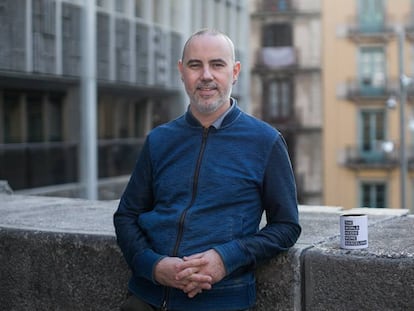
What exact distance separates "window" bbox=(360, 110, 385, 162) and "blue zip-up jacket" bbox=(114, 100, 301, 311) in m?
34.7

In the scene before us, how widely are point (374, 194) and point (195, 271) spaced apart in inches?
1406

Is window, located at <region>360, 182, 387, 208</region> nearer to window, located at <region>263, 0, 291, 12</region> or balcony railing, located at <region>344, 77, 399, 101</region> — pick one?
balcony railing, located at <region>344, 77, 399, 101</region>

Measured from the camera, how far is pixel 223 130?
332cm

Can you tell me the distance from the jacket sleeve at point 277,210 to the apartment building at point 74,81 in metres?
13.3

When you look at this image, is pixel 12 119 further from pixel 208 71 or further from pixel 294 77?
pixel 294 77

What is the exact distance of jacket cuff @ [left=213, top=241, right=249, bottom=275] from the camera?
3080 mm

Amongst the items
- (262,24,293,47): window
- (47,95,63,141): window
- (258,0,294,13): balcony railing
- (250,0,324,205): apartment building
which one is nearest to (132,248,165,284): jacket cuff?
(47,95,63,141): window

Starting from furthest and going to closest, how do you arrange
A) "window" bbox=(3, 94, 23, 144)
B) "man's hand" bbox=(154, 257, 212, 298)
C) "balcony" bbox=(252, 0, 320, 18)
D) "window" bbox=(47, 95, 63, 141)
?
"balcony" bbox=(252, 0, 320, 18) → "window" bbox=(47, 95, 63, 141) → "window" bbox=(3, 94, 23, 144) → "man's hand" bbox=(154, 257, 212, 298)

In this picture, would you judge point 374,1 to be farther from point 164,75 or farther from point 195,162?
point 195,162

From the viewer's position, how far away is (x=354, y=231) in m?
3.32

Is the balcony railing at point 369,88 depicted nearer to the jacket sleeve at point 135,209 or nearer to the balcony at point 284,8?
the balcony at point 284,8

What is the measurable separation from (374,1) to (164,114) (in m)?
17.2

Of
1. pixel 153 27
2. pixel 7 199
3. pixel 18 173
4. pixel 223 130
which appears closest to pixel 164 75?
pixel 153 27

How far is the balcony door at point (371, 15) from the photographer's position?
37312 mm
